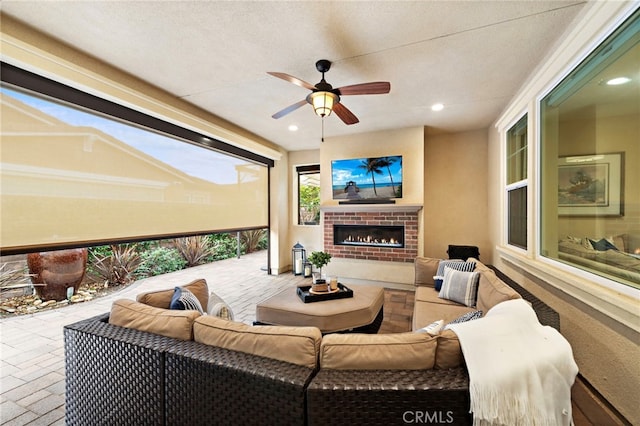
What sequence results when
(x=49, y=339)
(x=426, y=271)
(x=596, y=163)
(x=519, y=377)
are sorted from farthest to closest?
(x=426, y=271) < (x=49, y=339) < (x=596, y=163) < (x=519, y=377)

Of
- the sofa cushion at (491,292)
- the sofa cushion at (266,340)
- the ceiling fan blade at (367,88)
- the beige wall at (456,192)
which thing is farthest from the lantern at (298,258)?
the sofa cushion at (266,340)

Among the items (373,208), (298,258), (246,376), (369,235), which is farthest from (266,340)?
(298,258)

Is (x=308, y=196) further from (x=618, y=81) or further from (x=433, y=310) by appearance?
(x=618, y=81)

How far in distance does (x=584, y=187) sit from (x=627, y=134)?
1.75ft

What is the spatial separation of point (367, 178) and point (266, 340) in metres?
3.71

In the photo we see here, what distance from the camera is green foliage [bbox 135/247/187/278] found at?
17.6ft

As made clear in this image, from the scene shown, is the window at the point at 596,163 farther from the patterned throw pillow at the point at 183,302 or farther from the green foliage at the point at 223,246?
the green foliage at the point at 223,246

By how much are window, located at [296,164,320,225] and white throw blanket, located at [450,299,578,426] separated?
4.75m

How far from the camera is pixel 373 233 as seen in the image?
15.7 ft

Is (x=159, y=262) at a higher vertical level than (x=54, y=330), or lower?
higher

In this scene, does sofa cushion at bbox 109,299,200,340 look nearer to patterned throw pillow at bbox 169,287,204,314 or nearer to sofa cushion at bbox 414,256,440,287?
patterned throw pillow at bbox 169,287,204,314

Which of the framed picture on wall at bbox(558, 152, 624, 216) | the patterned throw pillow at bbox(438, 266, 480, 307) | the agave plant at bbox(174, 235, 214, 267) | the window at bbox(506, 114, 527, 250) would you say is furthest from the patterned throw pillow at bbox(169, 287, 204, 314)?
the agave plant at bbox(174, 235, 214, 267)

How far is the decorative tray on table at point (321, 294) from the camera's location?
2.60 meters

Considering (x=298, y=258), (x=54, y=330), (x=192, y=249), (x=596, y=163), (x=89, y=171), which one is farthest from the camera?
(x=192, y=249)
